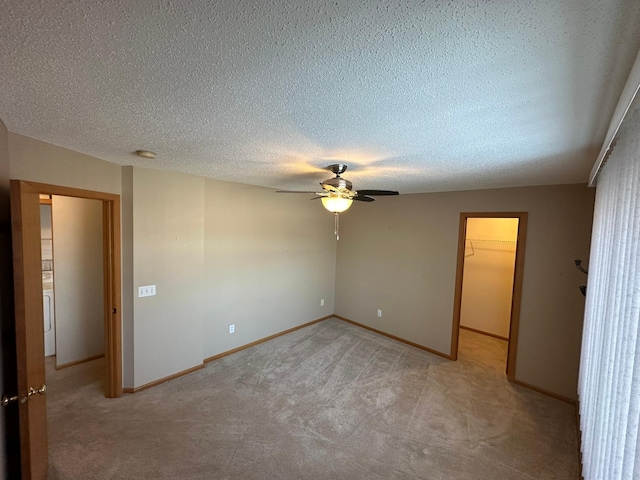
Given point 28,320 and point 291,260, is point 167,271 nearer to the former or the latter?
point 28,320

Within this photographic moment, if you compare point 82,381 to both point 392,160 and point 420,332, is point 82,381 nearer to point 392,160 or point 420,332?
point 392,160

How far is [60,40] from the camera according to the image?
80 centimetres

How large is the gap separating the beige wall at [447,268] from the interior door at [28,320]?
13.1ft

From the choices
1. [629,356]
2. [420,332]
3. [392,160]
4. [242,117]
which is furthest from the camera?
[420,332]

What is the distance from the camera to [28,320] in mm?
1464

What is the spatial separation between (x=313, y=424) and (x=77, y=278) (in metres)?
3.39

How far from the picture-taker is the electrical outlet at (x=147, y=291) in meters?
2.72

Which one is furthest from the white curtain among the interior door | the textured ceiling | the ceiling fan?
the interior door

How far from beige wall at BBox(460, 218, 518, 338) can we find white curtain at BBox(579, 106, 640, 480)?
3.28m

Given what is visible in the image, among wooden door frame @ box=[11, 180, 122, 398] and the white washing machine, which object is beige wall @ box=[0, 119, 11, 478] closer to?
wooden door frame @ box=[11, 180, 122, 398]

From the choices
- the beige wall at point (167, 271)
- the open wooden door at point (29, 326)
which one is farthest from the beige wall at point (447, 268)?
the open wooden door at point (29, 326)

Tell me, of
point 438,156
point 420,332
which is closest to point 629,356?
point 438,156

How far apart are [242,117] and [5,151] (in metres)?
1.53

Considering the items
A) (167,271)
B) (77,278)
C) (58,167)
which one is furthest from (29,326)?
(77,278)
